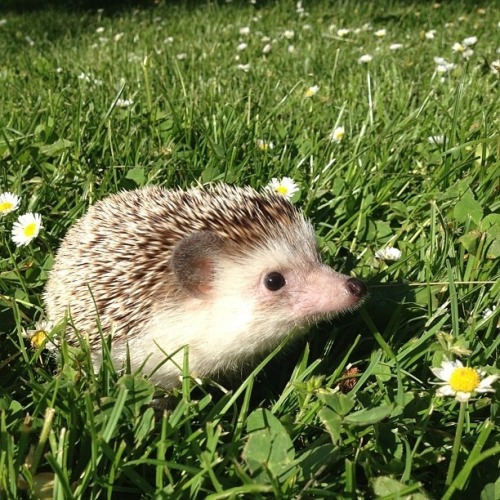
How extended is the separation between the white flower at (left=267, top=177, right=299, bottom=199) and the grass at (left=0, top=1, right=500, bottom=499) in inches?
4.7

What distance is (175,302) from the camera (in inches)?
86.9

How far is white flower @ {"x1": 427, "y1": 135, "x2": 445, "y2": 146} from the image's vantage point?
10.9 ft

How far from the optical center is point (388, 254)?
2646mm

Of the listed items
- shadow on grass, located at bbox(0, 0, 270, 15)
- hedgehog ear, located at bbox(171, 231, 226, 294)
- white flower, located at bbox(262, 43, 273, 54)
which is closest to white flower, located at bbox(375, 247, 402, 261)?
hedgehog ear, located at bbox(171, 231, 226, 294)

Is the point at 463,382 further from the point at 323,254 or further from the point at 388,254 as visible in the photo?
the point at 323,254

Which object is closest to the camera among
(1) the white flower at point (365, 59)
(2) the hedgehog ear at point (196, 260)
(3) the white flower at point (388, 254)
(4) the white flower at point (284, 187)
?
(2) the hedgehog ear at point (196, 260)

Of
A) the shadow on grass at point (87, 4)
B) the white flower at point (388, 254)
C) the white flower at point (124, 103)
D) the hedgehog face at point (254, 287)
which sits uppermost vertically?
the shadow on grass at point (87, 4)

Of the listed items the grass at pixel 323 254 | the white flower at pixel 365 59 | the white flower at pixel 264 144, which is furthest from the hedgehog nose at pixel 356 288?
the white flower at pixel 365 59

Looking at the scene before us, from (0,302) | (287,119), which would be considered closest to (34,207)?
(0,302)

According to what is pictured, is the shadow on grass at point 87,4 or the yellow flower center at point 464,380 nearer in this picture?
the yellow flower center at point 464,380

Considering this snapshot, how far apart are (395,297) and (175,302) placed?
34.1 inches

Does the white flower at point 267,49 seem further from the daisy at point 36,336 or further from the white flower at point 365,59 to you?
the daisy at point 36,336

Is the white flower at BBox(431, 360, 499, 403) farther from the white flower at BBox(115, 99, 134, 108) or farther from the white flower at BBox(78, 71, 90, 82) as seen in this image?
the white flower at BBox(78, 71, 90, 82)

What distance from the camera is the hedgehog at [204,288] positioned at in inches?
84.0
